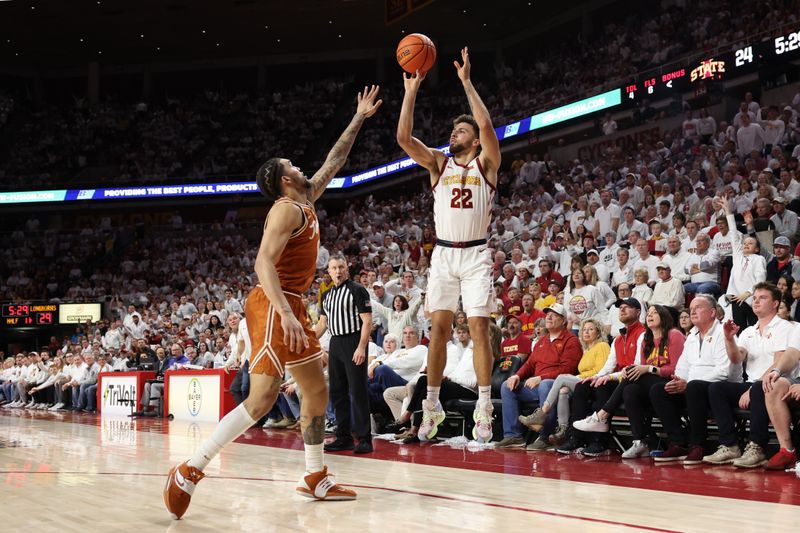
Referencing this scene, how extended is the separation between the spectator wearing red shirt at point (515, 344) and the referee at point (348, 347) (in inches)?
74.8

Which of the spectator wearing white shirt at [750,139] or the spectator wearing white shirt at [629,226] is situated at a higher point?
the spectator wearing white shirt at [750,139]

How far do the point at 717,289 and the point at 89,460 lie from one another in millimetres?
7604

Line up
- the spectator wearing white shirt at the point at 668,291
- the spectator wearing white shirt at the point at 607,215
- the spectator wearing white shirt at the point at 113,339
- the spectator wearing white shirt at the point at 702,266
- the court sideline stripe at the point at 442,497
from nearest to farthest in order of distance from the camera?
the court sideline stripe at the point at 442,497 < the spectator wearing white shirt at the point at 668,291 < the spectator wearing white shirt at the point at 702,266 < the spectator wearing white shirt at the point at 607,215 < the spectator wearing white shirt at the point at 113,339

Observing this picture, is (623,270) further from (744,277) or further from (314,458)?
(314,458)

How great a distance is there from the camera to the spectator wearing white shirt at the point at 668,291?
9.77 metres

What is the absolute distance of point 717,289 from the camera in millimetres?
10133

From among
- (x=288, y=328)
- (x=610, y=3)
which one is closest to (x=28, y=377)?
(x=288, y=328)

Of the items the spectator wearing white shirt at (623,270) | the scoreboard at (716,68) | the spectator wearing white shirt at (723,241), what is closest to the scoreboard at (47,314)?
the scoreboard at (716,68)

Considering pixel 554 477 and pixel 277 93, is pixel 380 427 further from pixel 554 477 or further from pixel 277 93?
pixel 277 93

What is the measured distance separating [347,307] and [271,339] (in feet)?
12.1

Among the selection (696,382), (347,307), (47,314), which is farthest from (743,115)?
(47,314)

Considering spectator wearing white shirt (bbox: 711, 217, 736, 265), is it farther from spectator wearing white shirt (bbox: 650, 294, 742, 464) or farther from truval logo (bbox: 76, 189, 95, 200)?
truval logo (bbox: 76, 189, 95, 200)

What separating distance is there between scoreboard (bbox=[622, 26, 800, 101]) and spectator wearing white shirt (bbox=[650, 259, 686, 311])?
29.1ft

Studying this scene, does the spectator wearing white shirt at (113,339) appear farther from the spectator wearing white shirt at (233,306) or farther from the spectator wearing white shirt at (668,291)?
the spectator wearing white shirt at (668,291)
